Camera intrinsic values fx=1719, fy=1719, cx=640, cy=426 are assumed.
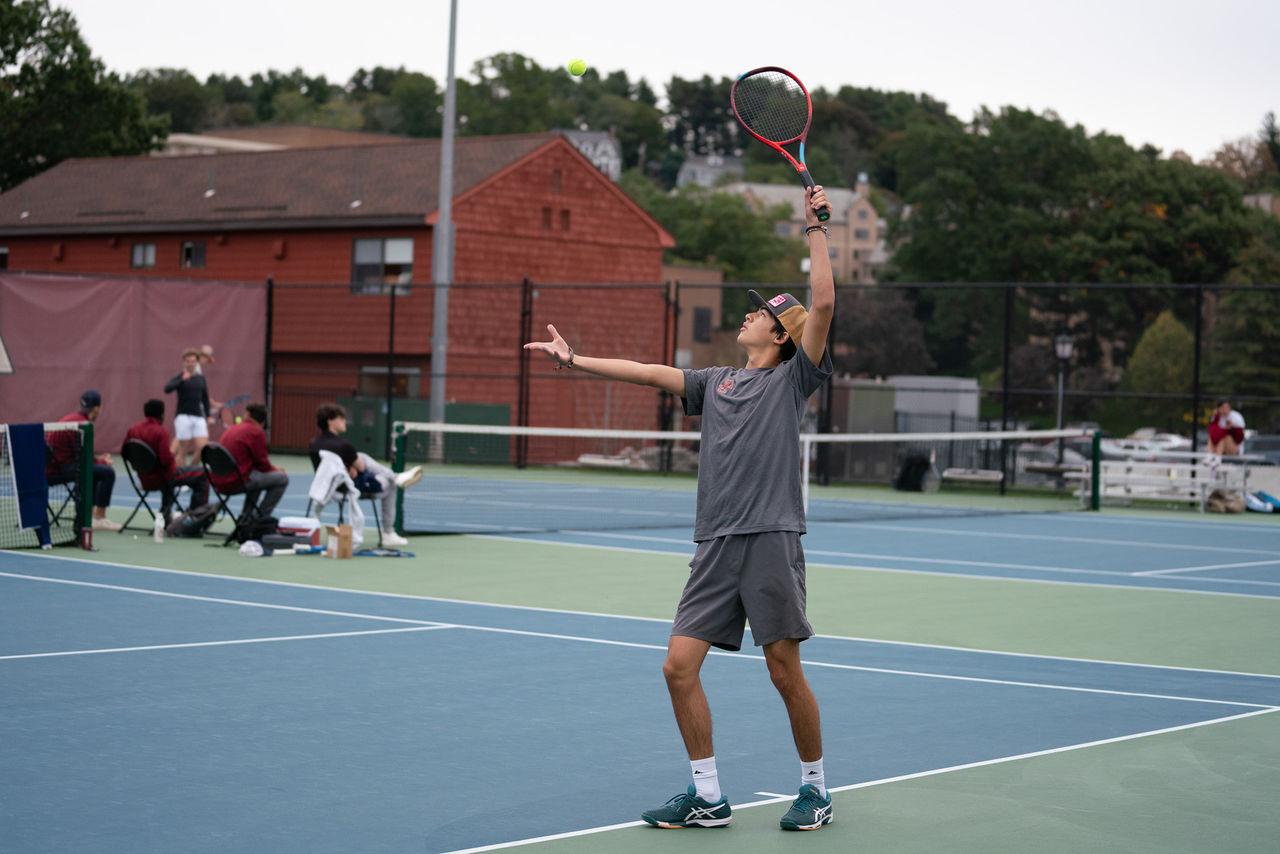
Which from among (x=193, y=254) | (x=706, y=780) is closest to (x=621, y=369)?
(x=706, y=780)

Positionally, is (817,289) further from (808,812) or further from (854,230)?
(854,230)

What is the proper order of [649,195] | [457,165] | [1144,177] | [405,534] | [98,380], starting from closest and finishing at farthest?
1. [405,534]
2. [98,380]
3. [457,165]
4. [1144,177]
5. [649,195]

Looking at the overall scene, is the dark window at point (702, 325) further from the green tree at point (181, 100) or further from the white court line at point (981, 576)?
the green tree at point (181, 100)

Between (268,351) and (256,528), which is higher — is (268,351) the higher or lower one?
the higher one

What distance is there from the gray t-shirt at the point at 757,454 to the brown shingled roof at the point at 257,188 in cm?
3032

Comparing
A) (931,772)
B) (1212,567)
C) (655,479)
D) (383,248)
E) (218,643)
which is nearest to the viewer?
(931,772)

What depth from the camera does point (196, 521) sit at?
15945 millimetres

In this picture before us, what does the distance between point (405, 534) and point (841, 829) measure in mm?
11073

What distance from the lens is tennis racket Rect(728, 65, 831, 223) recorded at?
7.20 meters

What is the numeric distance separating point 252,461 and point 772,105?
28.2 feet

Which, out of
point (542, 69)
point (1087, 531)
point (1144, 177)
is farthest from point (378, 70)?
point (1087, 531)

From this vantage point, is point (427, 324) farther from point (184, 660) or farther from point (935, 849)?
point (935, 849)

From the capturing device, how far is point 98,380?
29781 mm

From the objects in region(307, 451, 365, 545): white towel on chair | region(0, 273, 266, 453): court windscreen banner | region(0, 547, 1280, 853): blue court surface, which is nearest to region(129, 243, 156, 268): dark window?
region(0, 273, 266, 453): court windscreen banner
